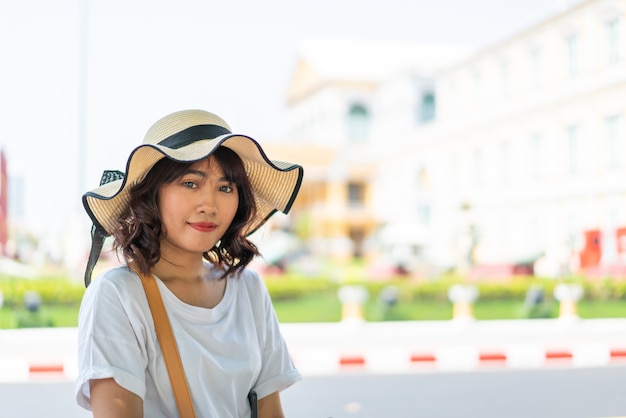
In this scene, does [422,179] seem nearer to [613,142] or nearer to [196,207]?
[613,142]

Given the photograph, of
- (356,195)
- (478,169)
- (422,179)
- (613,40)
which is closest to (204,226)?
(613,40)

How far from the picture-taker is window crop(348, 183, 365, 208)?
1425 cm

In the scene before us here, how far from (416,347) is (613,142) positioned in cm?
361

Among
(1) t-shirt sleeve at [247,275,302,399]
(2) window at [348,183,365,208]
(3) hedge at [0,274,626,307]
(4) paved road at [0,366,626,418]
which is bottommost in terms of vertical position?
(4) paved road at [0,366,626,418]

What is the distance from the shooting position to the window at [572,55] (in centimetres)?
1020

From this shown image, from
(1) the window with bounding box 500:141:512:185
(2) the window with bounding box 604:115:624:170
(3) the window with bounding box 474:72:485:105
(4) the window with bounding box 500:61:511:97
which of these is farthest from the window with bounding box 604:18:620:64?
(3) the window with bounding box 474:72:485:105

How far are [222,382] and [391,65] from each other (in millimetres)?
12232

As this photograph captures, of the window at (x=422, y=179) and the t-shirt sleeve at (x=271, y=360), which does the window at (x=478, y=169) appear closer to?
the window at (x=422, y=179)

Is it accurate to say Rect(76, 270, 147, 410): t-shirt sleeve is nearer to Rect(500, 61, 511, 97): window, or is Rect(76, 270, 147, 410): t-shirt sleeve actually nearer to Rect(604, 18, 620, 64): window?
Rect(604, 18, 620, 64): window

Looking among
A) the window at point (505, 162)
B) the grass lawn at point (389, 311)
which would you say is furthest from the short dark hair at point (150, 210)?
the window at point (505, 162)

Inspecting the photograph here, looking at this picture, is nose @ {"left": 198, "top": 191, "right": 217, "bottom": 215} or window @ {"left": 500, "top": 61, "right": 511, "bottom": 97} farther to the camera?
window @ {"left": 500, "top": 61, "right": 511, "bottom": 97}

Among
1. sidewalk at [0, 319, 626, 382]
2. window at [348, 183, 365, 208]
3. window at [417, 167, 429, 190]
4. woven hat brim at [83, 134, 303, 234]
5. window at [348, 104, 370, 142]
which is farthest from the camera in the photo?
window at [348, 183, 365, 208]

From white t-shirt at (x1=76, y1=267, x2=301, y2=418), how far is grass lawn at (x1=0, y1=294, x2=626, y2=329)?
842 cm

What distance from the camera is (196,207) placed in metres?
1.66
